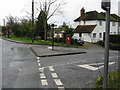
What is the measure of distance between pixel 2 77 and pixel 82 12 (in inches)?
1669

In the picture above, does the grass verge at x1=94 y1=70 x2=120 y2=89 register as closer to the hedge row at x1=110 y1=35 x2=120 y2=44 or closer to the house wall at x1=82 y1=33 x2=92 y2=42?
the hedge row at x1=110 y1=35 x2=120 y2=44

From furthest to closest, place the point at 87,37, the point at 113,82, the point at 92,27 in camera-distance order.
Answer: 1. the point at 87,37
2. the point at 92,27
3. the point at 113,82

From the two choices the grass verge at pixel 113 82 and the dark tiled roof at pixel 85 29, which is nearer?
the grass verge at pixel 113 82

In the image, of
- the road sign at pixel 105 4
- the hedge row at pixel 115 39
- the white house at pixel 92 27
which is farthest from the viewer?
the white house at pixel 92 27

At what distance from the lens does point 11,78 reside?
238 inches

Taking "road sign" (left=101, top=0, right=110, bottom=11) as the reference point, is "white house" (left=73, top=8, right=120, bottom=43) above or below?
above

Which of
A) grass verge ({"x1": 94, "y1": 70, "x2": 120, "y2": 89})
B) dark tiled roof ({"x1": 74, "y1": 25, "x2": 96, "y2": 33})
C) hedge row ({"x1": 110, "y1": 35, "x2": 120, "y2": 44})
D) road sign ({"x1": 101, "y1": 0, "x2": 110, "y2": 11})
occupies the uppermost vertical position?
dark tiled roof ({"x1": 74, "y1": 25, "x2": 96, "y2": 33})

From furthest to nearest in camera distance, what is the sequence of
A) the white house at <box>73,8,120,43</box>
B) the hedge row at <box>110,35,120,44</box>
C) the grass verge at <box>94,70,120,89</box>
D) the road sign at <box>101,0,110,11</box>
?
1. the white house at <box>73,8,120,43</box>
2. the hedge row at <box>110,35,120,44</box>
3. the grass verge at <box>94,70,120,89</box>
4. the road sign at <box>101,0,110,11</box>

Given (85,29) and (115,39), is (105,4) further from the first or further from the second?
(85,29)

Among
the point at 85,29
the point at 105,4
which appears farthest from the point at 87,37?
the point at 105,4

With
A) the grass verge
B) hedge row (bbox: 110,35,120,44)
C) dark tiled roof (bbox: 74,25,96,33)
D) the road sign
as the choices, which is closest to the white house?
dark tiled roof (bbox: 74,25,96,33)

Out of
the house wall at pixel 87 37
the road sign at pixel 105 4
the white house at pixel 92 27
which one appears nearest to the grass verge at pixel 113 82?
the road sign at pixel 105 4

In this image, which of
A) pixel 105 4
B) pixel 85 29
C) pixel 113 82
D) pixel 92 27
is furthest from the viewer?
pixel 85 29

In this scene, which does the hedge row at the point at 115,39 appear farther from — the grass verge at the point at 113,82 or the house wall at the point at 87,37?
the grass verge at the point at 113,82
